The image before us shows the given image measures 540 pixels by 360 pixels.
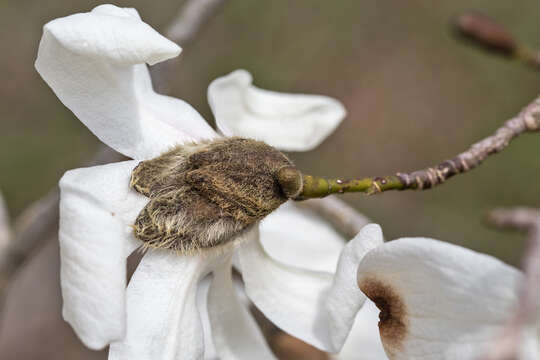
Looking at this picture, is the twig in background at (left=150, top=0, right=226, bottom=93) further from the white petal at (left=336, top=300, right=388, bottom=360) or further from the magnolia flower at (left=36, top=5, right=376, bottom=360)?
the white petal at (left=336, top=300, right=388, bottom=360)

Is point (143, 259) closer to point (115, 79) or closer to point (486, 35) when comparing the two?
point (115, 79)

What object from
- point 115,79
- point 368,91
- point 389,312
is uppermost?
point 115,79

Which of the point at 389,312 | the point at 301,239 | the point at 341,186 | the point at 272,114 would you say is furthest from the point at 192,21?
the point at 389,312

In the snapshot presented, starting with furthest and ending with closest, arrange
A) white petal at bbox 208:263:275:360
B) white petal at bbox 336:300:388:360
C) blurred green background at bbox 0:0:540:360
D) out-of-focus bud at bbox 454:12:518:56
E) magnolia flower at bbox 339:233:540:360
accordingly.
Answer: blurred green background at bbox 0:0:540:360, out-of-focus bud at bbox 454:12:518:56, white petal at bbox 336:300:388:360, white petal at bbox 208:263:275:360, magnolia flower at bbox 339:233:540:360

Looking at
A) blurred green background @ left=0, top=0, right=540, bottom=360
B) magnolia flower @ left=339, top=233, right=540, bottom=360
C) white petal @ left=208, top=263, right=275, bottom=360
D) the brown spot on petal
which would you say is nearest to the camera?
magnolia flower @ left=339, top=233, right=540, bottom=360

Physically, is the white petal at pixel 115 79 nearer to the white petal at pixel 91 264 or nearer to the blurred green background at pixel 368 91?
the white petal at pixel 91 264

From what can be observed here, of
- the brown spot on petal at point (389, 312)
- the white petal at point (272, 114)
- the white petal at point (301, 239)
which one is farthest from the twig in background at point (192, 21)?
the brown spot on petal at point (389, 312)

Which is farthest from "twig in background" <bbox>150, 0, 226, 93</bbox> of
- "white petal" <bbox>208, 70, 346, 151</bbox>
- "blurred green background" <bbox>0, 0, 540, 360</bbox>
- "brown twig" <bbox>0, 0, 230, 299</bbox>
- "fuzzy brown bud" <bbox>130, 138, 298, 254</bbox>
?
"blurred green background" <bbox>0, 0, 540, 360</bbox>
